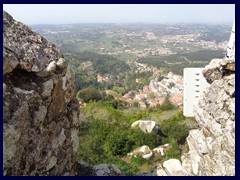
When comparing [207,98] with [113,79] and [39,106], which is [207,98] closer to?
[39,106]

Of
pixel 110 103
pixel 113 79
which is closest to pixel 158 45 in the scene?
pixel 113 79

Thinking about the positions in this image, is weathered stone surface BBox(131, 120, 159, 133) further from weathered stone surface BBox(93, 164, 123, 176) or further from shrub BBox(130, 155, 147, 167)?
weathered stone surface BBox(93, 164, 123, 176)

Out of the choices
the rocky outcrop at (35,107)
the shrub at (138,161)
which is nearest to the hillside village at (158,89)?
the shrub at (138,161)

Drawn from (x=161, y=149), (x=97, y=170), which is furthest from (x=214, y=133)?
(x=161, y=149)

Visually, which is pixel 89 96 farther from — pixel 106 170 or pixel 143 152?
pixel 106 170

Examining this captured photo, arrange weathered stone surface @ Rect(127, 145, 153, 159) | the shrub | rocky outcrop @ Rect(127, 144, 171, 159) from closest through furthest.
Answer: the shrub < weathered stone surface @ Rect(127, 145, 153, 159) < rocky outcrop @ Rect(127, 144, 171, 159)

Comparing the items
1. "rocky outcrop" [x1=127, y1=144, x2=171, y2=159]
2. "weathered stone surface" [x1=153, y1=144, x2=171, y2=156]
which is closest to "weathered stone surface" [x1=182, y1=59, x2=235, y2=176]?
"rocky outcrop" [x1=127, y1=144, x2=171, y2=159]
